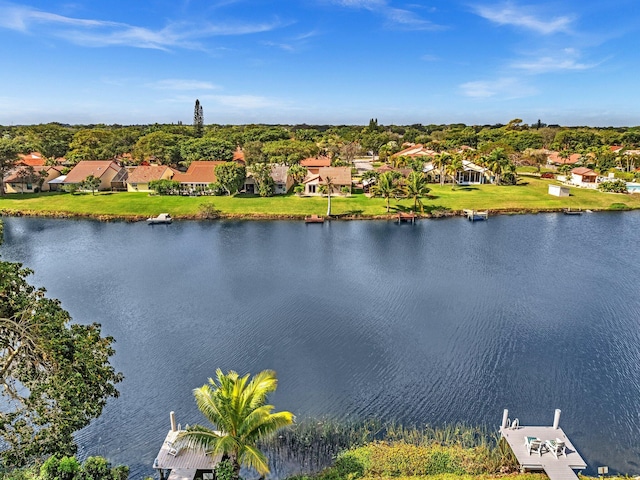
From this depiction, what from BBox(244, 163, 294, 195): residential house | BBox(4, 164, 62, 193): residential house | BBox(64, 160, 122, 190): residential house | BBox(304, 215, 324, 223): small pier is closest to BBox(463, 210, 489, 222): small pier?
BBox(304, 215, 324, 223): small pier

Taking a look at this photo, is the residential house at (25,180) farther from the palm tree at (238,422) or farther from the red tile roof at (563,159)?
the red tile roof at (563,159)

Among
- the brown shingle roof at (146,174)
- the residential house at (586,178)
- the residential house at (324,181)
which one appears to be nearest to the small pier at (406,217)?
the residential house at (324,181)

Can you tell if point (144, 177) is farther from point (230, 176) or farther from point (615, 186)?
point (615, 186)

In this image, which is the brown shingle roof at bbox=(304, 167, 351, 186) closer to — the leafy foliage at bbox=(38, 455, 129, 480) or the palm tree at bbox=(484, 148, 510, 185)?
the palm tree at bbox=(484, 148, 510, 185)

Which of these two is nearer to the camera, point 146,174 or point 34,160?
point 146,174

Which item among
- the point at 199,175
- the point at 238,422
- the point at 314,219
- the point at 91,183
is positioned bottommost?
the point at 238,422

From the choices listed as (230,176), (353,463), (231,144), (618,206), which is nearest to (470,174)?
(618,206)
